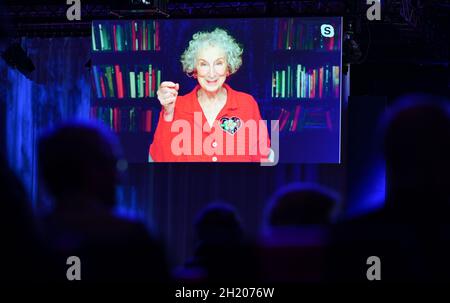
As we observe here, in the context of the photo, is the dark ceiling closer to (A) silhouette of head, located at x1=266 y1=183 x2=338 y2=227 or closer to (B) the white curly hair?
(B) the white curly hair

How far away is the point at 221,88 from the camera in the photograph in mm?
7430

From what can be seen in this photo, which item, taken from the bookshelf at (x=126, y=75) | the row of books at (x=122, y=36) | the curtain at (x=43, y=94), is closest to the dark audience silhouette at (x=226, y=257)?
the bookshelf at (x=126, y=75)

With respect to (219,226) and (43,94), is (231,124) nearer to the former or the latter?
(43,94)

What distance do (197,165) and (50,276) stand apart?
6.87 meters

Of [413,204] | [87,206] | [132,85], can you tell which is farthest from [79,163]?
[132,85]

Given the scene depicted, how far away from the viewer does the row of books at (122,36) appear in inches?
301

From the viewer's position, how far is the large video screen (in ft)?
23.7

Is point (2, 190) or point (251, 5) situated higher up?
point (251, 5)

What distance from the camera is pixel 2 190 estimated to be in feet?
4.42

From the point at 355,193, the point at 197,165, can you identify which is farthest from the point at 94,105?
the point at 355,193

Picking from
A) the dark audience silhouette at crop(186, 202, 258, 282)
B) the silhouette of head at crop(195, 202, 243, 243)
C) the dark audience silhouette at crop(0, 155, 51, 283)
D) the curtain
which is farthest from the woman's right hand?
the dark audience silhouette at crop(0, 155, 51, 283)
